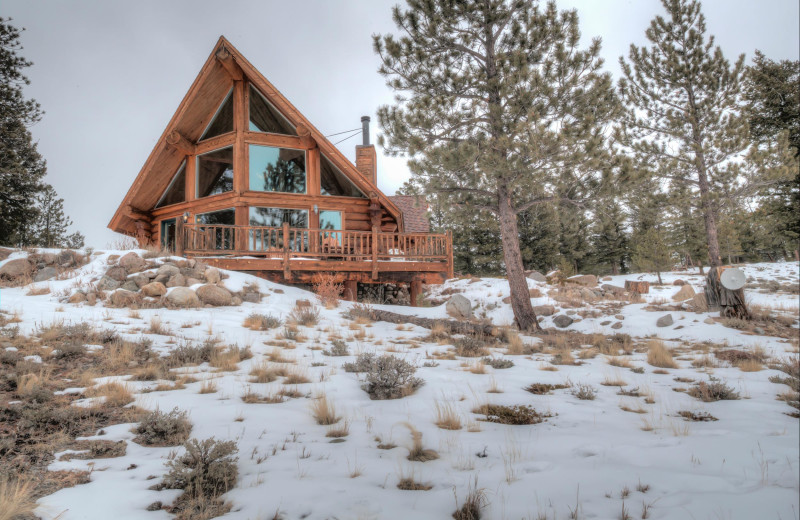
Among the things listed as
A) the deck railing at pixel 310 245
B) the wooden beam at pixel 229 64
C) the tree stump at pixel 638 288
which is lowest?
the tree stump at pixel 638 288

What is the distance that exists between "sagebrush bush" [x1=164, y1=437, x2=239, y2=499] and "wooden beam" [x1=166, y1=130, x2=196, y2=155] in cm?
1382

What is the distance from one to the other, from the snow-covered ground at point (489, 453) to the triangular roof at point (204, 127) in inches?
380

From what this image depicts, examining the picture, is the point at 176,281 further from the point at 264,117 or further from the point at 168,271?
the point at 264,117

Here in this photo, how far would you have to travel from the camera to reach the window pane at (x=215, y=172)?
1388 centimetres

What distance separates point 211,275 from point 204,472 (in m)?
8.06

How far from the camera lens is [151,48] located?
889 cm

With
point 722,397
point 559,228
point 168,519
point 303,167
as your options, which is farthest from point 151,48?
point 559,228

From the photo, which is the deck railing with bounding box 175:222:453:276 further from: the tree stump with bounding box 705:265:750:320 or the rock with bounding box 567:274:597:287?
the rock with bounding box 567:274:597:287

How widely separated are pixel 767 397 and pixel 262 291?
31.1 ft

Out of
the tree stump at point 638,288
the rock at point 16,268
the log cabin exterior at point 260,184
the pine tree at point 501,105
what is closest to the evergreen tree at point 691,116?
the tree stump at point 638,288

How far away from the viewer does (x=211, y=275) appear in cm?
937

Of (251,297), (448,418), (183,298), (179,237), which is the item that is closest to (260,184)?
(179,237)

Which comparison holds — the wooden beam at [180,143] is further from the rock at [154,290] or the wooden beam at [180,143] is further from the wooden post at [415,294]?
the wooden post at [415,294]

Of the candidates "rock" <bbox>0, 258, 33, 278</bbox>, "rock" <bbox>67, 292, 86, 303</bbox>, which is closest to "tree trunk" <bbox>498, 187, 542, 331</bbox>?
"rock" <bbox>67, 292, 86, 303</bbox>
